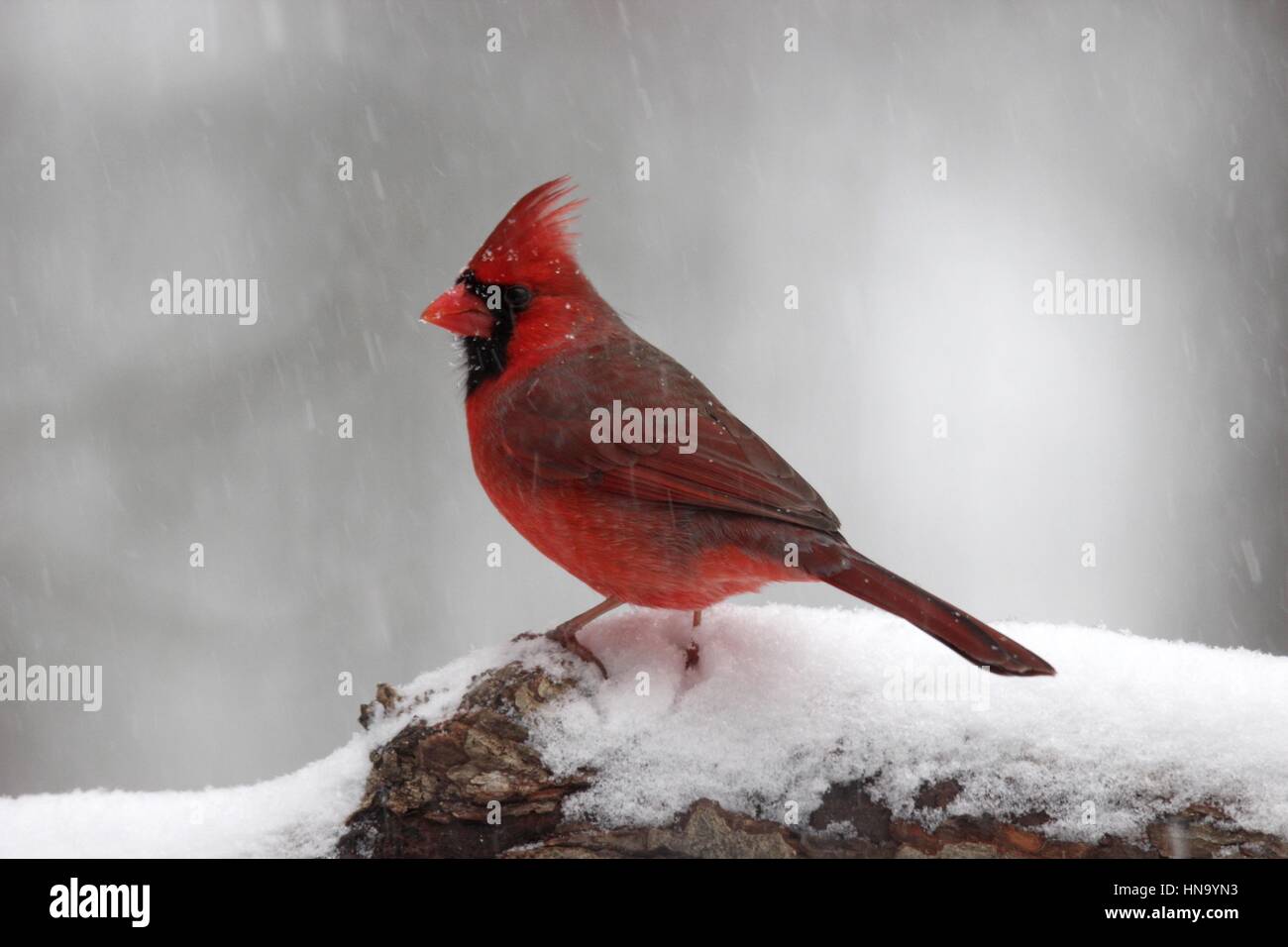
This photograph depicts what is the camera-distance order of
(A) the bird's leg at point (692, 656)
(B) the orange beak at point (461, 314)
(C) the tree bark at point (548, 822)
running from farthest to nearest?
1. (B) the orange beak at point (461, 314)
2. (A) the bird's leg at point (692, 656)
3. (C) the tree bark at point (548, 822)

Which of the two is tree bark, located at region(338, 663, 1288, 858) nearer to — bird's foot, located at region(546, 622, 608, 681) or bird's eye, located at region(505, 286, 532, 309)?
bird's foot, located at region(546, 622, 608, 681)

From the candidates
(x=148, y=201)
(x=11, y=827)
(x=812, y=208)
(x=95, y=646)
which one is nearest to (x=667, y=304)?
(x=812, y=208)

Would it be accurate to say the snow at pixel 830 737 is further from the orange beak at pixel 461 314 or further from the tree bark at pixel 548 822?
the orange beak at pixel 461 314

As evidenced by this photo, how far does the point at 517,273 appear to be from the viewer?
261cm

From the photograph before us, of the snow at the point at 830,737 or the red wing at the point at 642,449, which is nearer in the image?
the snow at the point at 830,737

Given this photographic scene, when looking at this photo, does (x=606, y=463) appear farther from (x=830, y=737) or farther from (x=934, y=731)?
(x=934, y=731)

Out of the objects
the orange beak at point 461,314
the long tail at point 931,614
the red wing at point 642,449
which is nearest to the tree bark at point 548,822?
the long tail at point 931,614

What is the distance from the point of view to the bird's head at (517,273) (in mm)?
2582

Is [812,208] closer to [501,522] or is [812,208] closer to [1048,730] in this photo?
[501,522]

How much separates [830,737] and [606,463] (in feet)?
2.27

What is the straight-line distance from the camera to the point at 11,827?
2.28 metres

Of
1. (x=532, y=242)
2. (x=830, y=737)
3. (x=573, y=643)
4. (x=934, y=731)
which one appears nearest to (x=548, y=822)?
(x=573, y=643)
